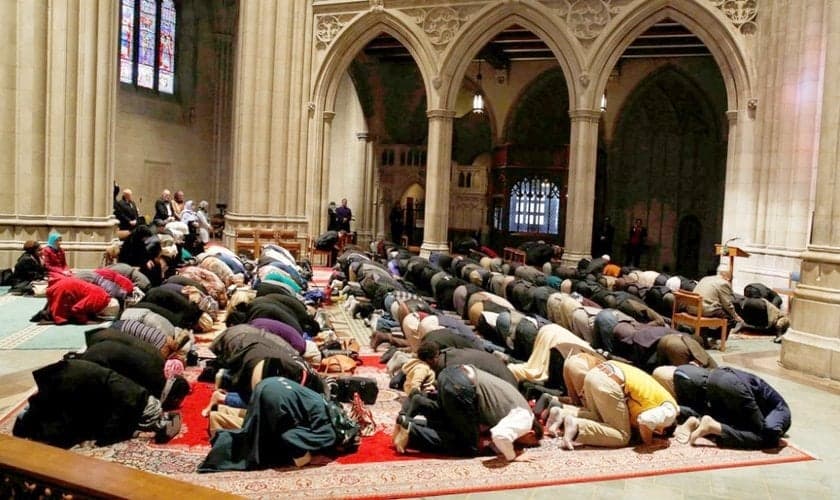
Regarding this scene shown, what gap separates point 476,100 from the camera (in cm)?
1752

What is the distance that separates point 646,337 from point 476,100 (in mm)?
11935

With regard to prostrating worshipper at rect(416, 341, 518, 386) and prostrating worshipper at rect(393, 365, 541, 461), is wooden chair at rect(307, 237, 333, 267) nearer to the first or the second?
prostrating worshipper at rect(416, 341, 518, 386)

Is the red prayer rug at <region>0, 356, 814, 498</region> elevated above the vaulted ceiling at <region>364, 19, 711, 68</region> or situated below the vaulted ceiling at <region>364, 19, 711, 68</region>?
below

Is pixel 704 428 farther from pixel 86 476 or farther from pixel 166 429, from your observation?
pixel 86 476

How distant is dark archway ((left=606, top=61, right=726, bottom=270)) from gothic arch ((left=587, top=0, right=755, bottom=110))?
5.40m

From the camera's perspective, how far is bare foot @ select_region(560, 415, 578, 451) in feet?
16.3

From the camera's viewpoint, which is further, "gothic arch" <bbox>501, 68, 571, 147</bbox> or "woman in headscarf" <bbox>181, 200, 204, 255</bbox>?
"gothic arch" <bbox>501, 68, 571, 147</bbox>

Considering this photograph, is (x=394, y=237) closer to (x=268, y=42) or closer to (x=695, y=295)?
(x=268, y=42)

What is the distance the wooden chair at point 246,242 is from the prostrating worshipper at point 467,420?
10.9m

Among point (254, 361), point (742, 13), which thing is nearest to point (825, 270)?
point (254, 361)

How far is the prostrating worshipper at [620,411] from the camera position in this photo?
499 centimetres

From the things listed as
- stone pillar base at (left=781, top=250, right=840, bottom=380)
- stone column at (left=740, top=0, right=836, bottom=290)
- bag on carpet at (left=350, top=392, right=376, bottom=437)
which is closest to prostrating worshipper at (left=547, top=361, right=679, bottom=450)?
bag on carpet at (left=350, top=392, right=376, bottom=437)

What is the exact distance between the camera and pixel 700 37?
44.5ft

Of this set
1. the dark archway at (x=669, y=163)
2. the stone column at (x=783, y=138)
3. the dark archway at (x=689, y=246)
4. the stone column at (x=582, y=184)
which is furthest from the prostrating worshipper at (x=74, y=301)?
the dark archway at (x=689, y=246)
